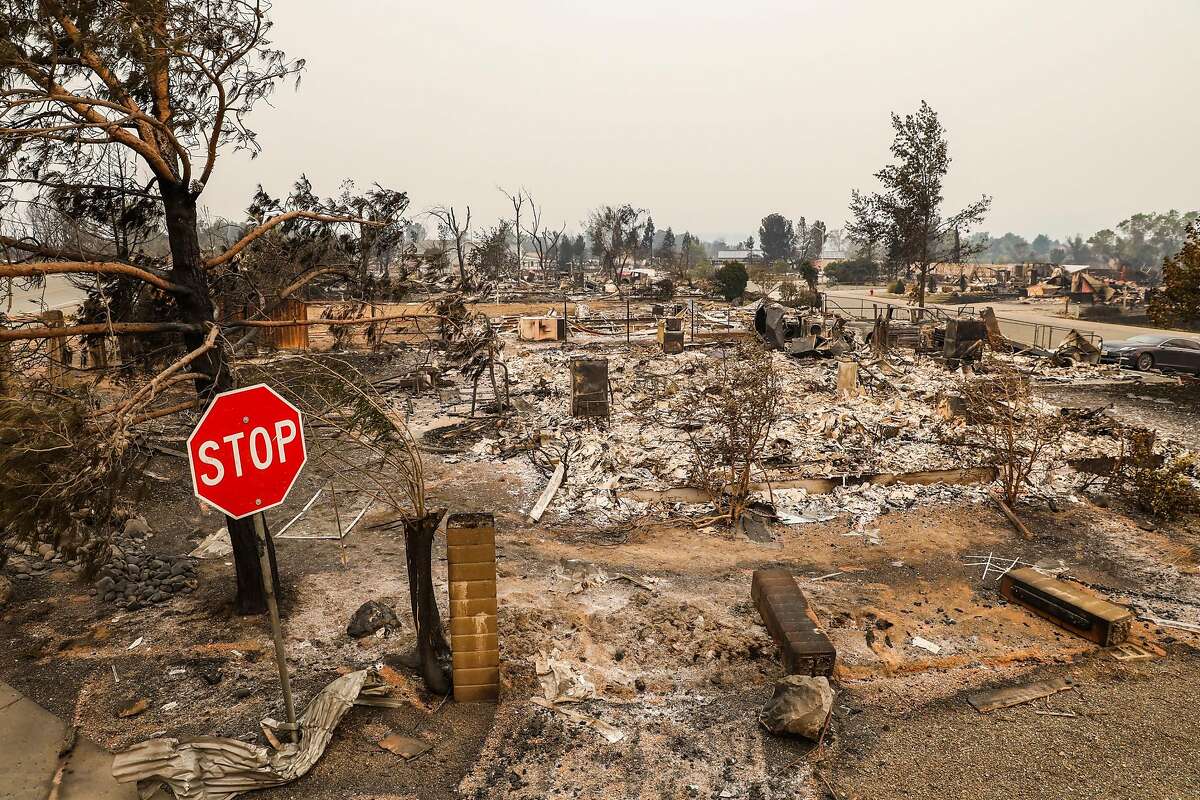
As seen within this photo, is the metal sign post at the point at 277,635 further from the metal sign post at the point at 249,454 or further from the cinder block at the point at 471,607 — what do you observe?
the cinder block at the point at 471,607

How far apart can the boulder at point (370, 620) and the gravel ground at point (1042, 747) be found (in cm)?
386

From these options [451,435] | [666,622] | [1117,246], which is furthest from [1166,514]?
[1117,246]

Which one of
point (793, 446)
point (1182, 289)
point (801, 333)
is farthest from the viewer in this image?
point (801, 333)

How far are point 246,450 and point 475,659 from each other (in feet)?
7.34

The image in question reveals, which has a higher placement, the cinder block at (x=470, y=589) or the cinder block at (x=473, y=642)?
the cinder block at (x=470, y=589)

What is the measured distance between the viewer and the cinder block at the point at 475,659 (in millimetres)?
4996

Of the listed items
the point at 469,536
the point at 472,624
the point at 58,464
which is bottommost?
the point at 472,624

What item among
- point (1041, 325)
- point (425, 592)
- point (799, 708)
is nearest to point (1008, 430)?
point (799, 708)

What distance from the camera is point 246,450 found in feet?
13.1

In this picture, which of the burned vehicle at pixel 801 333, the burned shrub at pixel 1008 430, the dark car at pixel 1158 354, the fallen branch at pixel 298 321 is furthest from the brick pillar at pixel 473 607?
the dark car at pixel 1158 354

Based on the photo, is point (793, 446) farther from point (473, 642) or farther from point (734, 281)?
point (734, 281)

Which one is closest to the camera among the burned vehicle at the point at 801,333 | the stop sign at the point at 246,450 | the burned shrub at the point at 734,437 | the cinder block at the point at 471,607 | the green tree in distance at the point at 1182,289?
the stop sign at the point at 246,450

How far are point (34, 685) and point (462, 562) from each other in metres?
3.42

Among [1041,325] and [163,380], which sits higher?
[163,380]
